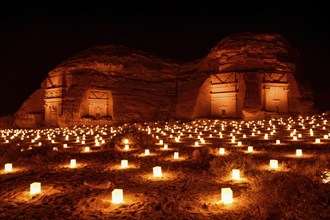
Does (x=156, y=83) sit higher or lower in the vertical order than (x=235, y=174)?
higher

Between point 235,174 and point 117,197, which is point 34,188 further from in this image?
point 235,174

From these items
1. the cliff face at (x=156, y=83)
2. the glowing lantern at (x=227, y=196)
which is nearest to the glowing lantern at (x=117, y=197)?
the glowing lantern at (x=227, y=196)

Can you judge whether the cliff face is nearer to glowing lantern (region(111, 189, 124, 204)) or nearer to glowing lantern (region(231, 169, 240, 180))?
glowing lantern (region(231, 169, 240, 180))

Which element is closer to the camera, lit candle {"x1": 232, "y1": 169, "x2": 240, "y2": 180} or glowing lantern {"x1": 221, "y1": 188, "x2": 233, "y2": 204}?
glowing lantern {"x1": 221, "y1": 188, "x2": 233, "y2": 204}

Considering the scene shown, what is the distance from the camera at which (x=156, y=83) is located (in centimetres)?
3222

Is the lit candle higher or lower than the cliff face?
lower

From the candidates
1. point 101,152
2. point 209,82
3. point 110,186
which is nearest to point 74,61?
point 209,82

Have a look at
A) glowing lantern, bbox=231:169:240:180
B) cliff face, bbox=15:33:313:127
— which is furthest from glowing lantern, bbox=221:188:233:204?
cliff face, bbox=15:33:313:127

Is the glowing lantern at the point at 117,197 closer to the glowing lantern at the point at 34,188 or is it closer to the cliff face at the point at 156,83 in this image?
the glowing lantern at the point at 34,188

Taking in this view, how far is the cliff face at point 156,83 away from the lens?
89.9 feet

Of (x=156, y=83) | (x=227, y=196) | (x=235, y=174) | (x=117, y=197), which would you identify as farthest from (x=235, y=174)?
(x=156, y=83)

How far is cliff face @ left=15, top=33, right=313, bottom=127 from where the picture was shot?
89.9ft

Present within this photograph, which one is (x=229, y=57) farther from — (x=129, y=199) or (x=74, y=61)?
(x=129, y=199)

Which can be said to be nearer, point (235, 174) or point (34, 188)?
point (34, 188)
